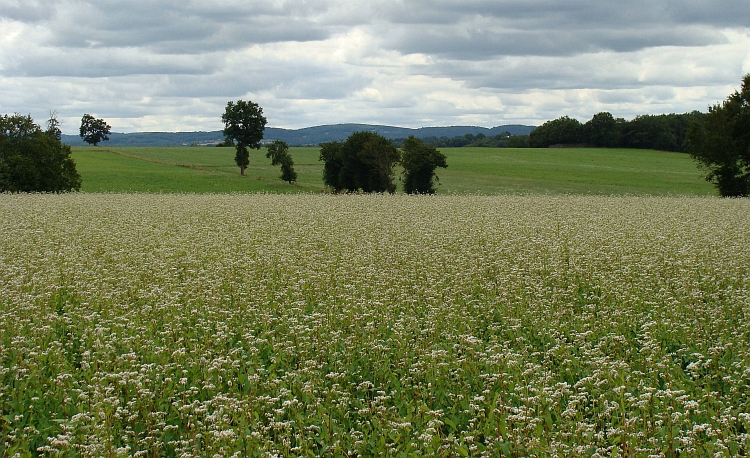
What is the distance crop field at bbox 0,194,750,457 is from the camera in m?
6.46

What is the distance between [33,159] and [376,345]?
51.3 m

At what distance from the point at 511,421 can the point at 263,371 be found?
284cm

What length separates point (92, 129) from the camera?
137 m

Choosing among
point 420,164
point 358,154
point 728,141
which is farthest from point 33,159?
point 728,141

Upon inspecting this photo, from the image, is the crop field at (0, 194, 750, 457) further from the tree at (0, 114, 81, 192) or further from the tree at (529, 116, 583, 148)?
the tree at (529, 116, 583, 148)

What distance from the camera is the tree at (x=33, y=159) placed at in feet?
167

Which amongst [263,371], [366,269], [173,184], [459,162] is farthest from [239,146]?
[263,371]

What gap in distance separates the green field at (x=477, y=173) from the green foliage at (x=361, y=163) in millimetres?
2387

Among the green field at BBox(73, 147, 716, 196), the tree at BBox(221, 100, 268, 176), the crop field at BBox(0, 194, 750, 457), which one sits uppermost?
the tree at BBox(221, 100, 268, 176)

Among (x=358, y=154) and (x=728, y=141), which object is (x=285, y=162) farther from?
(x=728, y=141)

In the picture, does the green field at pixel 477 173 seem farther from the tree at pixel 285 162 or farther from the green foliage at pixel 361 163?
the green foliage at pixel 361 163

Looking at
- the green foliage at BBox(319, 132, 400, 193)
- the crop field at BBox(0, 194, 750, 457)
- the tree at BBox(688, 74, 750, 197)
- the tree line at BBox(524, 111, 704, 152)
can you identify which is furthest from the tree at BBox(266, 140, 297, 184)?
the tree line at BBox(524, 111, 704, 152)

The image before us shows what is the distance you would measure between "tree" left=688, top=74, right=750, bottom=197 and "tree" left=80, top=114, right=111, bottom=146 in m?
114

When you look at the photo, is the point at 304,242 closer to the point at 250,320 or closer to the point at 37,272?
the point at 37,272
